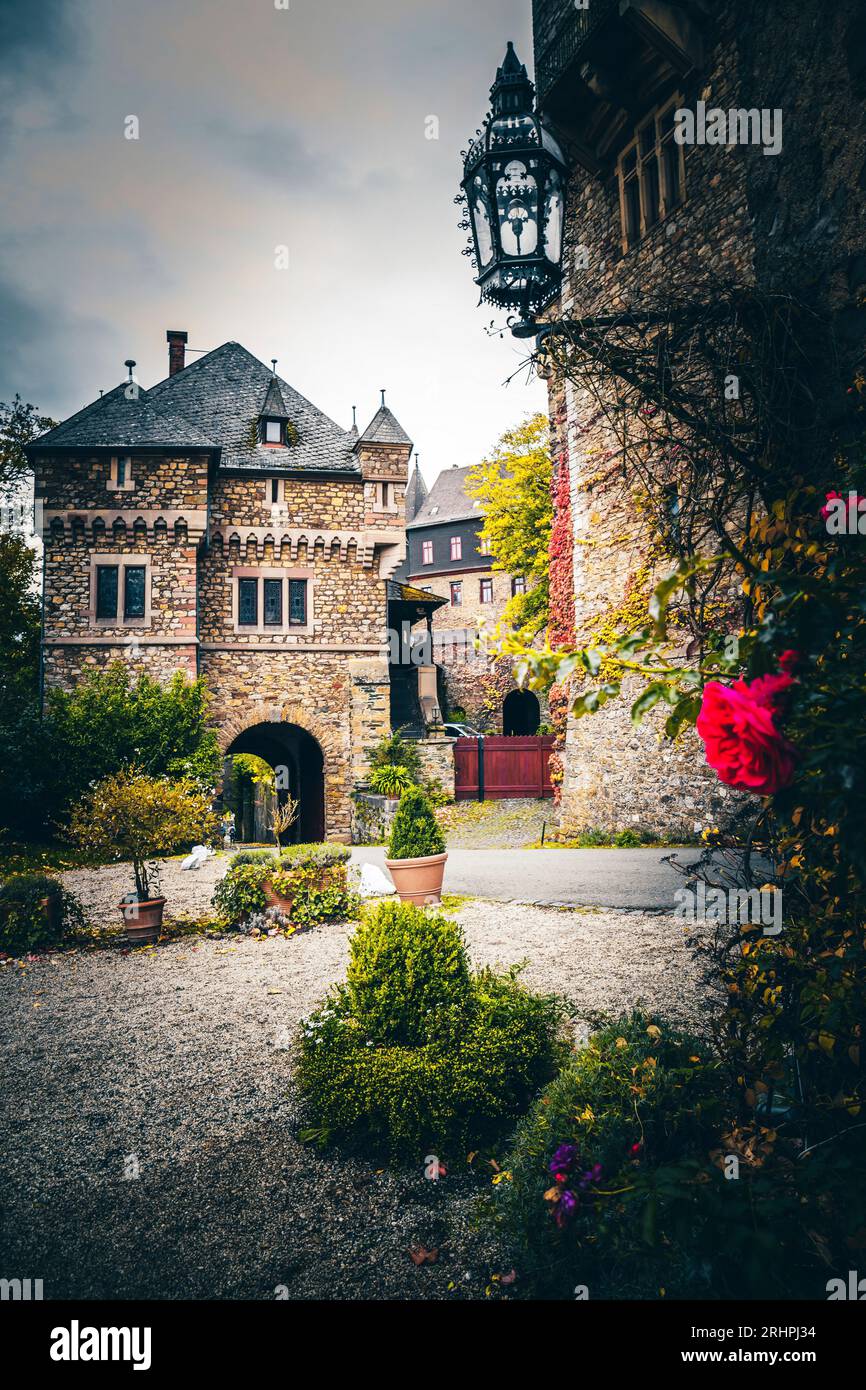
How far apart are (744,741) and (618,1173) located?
183cm

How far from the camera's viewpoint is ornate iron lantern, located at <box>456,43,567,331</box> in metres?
3.35

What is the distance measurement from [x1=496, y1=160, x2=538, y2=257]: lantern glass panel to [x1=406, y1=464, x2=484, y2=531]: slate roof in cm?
3247

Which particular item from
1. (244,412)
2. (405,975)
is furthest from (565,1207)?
(244,412)

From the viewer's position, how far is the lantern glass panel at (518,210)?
3.36 meters

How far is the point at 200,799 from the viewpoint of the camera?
839 cm

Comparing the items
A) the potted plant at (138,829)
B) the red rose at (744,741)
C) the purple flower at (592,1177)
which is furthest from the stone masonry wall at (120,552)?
the red rose at (744,741)

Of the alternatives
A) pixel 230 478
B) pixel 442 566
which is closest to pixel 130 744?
pixel 230 478

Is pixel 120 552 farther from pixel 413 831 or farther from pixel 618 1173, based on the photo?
pixel 618 1173

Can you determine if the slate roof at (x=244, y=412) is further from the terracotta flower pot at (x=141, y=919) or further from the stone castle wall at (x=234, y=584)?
the terracotta flower pot at (x=141, y=919)

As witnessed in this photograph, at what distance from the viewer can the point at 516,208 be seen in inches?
132

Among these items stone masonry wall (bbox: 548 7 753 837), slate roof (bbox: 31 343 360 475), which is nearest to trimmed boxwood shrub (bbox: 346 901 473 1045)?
stone masonry wall (bbox: 548 7 753 837)
